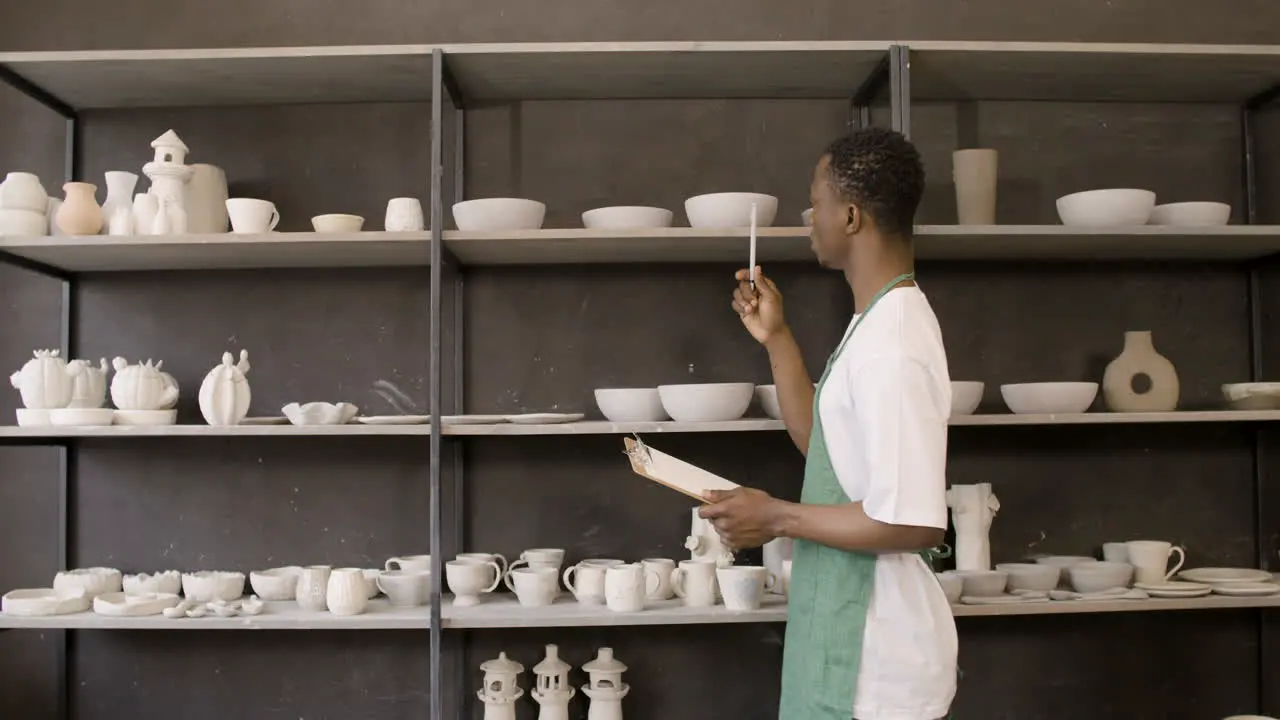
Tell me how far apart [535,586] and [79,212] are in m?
1.46

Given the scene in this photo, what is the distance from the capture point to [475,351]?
2.84 meters

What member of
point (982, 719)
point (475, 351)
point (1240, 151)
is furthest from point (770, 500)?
point (1240, 151)

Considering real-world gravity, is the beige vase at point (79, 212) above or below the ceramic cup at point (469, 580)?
above

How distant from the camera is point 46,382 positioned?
2463 millimetres

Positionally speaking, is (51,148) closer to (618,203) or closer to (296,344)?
(296,344)

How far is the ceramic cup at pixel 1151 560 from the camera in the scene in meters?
2.58

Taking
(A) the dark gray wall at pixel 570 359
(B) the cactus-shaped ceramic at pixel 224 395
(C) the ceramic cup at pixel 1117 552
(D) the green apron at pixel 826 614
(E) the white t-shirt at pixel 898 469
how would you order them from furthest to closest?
(A) the dark gray wall at pixel 570 359 < (C) the ceramic cup at pixel 1117 552 < (B) the cactus-shaped ceramic at pixel 224 395 < (D) the green apron at pixel 826 614 < (E) the white t-shirt at pixel 898 469

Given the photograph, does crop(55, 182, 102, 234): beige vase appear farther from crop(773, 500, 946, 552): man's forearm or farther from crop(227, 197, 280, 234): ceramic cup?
crop(773, 500, 946, 552): man's forearm

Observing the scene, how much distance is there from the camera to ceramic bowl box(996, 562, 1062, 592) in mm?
2518

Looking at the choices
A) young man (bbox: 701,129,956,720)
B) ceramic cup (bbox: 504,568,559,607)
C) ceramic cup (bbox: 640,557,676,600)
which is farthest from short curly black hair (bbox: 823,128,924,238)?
ceramic cup (bbox: 504,568,559,607)

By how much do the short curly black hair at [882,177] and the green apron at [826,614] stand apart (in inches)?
4.4

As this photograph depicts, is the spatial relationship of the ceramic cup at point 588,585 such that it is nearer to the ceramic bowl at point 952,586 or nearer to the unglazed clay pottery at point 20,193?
the ceramic bowl at point 952,586

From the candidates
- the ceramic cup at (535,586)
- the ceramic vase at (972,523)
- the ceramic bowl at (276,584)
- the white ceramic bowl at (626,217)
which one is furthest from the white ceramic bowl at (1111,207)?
the ceramic bowl at (276,584)

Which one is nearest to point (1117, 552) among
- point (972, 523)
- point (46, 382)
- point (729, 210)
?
point (972, 523)
